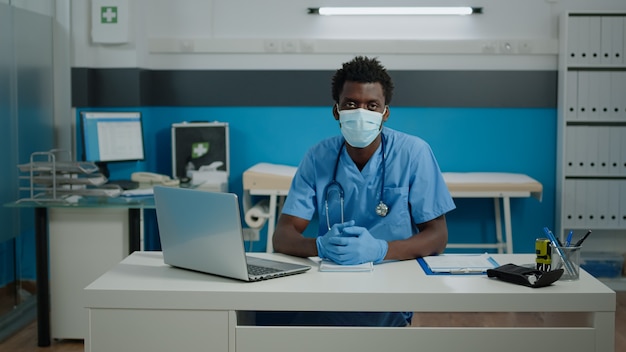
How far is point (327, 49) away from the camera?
4648mm

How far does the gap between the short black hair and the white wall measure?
7.12ft

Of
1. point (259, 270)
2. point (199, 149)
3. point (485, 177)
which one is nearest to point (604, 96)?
point (485, 177)

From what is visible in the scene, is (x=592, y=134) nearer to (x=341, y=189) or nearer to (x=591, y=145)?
(x=591, y=145)

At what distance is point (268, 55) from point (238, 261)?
2898mm

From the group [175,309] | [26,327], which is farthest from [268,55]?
[175,309]

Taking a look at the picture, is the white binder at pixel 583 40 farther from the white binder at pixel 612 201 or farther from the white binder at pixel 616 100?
the white binder at pixel 612 201

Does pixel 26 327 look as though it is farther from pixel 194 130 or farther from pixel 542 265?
pixel 542 265

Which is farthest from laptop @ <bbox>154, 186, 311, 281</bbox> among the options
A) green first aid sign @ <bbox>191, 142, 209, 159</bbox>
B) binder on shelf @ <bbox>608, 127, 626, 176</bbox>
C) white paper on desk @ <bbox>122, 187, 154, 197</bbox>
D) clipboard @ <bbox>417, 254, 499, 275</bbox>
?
binder on shelf @ <bbox>608, 127, 626, 176</bbox>

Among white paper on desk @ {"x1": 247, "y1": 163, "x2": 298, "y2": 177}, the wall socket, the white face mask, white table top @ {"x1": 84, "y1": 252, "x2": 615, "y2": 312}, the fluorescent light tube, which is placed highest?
the fluorescent light tube

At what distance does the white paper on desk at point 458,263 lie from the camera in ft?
6.94

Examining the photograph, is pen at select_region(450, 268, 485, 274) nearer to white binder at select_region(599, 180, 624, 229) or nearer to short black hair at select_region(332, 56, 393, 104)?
short black hair at select_region(332, 56, 393, 104)

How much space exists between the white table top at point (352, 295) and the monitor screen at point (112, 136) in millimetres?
2240

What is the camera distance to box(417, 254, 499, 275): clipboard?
2098mm

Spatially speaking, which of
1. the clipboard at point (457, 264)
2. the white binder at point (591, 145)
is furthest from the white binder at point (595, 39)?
the clipboard at point (457, 264)
